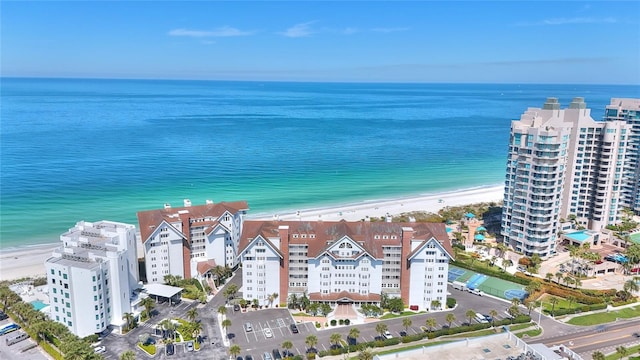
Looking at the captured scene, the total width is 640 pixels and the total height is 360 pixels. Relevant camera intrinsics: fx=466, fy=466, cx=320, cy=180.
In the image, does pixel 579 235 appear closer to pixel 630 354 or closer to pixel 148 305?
pixel 630 354

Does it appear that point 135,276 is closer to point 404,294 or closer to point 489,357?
point 404,294

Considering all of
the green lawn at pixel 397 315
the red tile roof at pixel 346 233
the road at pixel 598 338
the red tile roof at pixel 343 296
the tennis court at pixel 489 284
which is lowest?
the green lawn at pixel 397 315

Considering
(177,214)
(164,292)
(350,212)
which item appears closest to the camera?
(164,292)

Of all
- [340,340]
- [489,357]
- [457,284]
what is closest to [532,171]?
[457,284]

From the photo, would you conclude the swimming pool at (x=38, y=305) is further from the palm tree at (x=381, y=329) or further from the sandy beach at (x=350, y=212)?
the palm tree at (x=381, y=329)

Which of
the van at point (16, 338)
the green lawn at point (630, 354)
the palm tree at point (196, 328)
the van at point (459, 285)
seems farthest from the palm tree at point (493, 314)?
the van at point (16, 338)

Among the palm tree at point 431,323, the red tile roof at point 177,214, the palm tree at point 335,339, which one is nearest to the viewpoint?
the palm tree at point 335,339

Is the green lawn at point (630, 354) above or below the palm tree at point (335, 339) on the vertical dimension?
below

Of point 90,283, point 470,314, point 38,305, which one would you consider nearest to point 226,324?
point 90,283
